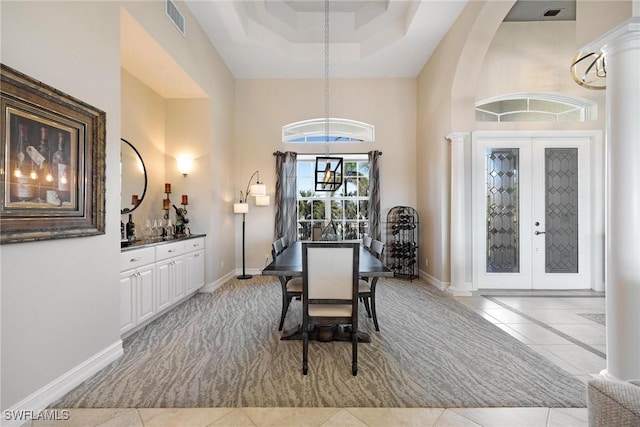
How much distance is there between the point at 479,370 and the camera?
2.34 m

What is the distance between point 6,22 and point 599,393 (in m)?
3.25

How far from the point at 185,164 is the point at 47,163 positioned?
2.74 meters

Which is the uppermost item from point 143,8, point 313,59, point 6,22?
point 313,59

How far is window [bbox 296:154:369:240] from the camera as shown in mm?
6145

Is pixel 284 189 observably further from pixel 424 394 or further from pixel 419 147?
pixel 424 394

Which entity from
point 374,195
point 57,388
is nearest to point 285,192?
point 374,195

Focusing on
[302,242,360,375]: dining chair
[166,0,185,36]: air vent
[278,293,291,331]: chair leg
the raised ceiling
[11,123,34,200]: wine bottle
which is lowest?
[278,293,291,331]: chair leg

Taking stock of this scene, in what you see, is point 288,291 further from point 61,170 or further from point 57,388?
point 61,170

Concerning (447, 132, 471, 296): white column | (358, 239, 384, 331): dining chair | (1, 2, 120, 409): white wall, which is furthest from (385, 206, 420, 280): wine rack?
(1, 2, 120, 409): white wall

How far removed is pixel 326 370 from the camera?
2344 millimetres

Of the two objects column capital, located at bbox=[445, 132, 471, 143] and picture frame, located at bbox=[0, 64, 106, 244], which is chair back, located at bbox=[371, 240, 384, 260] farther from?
picture frame, located at bbox=[0, 64, 106, 244]

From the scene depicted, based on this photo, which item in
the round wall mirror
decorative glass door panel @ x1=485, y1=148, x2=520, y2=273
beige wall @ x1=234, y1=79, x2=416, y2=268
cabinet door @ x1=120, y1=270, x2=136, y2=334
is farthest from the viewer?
beige wall @ x1=234, y1=79, x2=416, y2=268

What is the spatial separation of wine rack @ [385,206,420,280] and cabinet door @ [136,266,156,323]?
159 inches

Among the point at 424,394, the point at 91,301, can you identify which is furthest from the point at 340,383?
the point at 91,301
